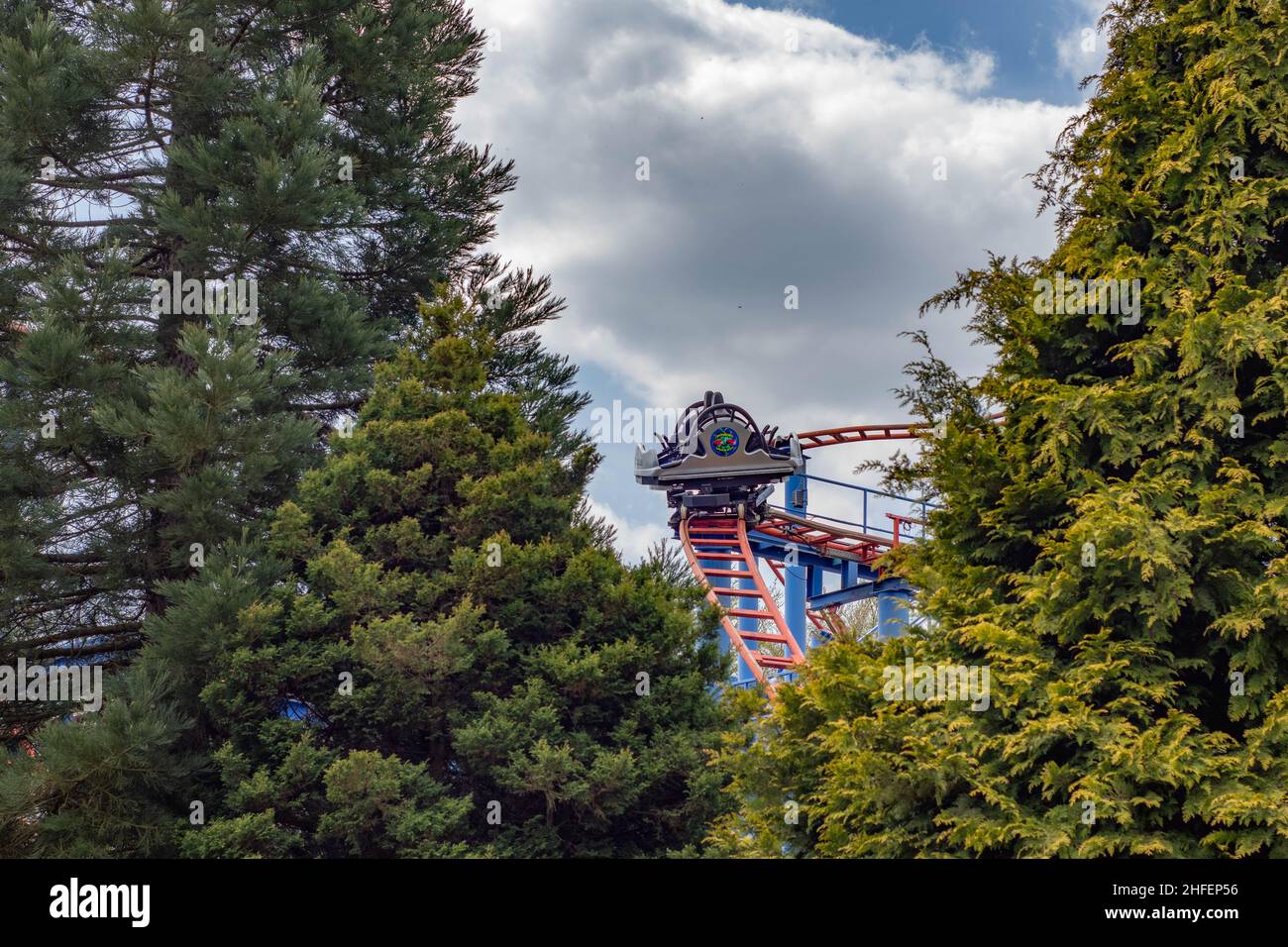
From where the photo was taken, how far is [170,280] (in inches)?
588

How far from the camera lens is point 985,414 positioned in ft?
26.2

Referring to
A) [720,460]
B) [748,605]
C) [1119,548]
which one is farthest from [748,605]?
[1119,548]

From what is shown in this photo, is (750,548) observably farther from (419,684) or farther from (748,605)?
(419,684)

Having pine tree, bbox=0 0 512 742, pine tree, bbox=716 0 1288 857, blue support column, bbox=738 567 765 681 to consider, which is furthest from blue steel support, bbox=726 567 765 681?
pine tree, bbox=716 0 1288 857

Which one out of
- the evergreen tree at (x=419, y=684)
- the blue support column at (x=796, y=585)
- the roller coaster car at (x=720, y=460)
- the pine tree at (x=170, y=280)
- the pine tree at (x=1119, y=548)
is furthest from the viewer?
the roller coaster car at (x=720, y=460)

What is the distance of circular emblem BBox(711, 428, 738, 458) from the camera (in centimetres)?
2447

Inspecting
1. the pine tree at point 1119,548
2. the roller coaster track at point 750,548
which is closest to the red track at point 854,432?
the roller coaster track at point 750,548

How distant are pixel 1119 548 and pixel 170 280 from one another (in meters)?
13.0

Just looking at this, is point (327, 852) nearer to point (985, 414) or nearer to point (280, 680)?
point (280, 680)

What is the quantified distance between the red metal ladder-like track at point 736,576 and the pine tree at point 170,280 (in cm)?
661

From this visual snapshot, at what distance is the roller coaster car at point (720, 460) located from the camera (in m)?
24.2

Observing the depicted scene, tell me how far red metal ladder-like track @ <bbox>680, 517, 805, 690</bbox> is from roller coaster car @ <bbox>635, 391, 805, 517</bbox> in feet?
1.86

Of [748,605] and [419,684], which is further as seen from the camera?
[748,605]

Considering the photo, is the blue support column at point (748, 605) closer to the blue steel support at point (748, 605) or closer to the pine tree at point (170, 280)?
the blue steel support at point (748, 605)
